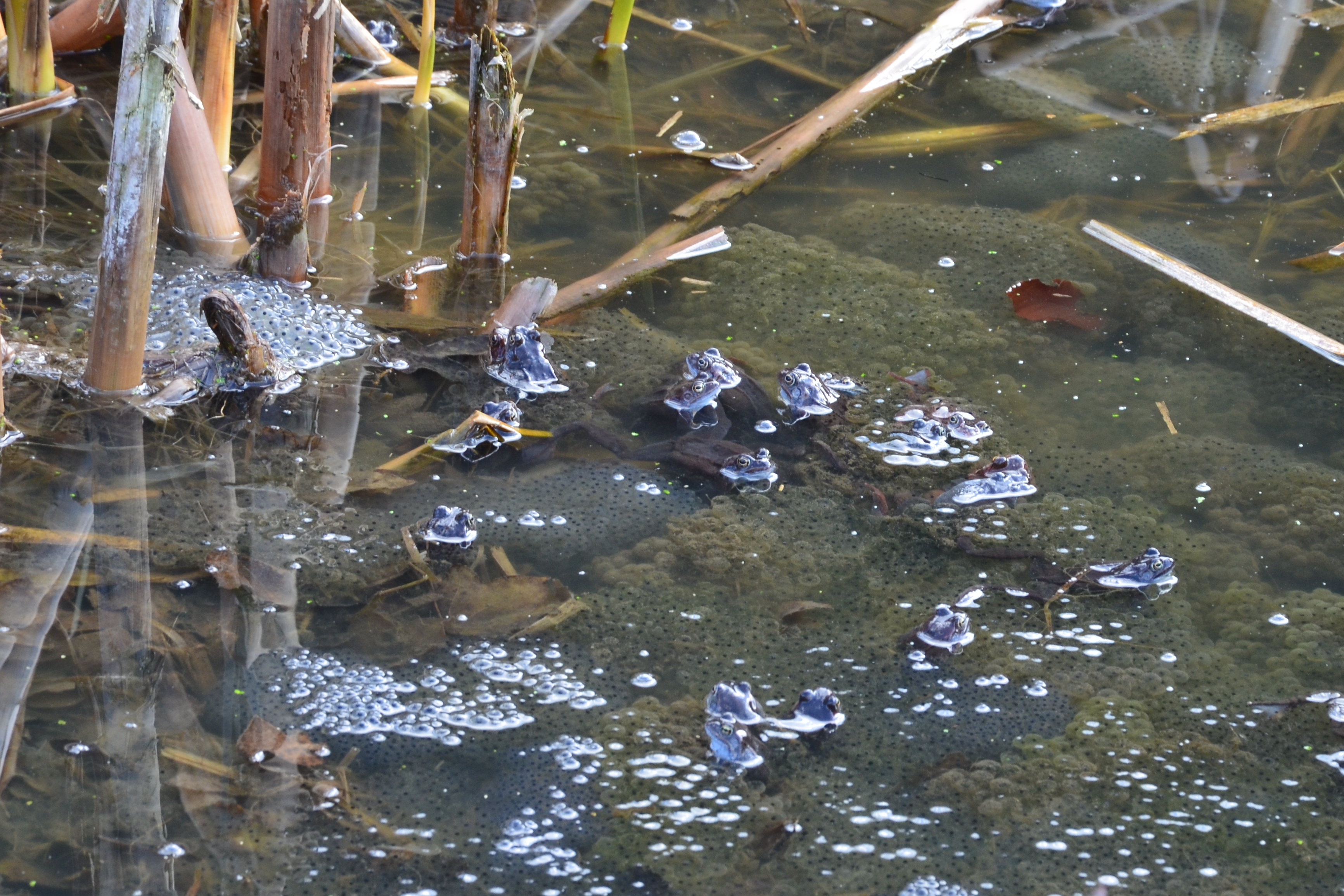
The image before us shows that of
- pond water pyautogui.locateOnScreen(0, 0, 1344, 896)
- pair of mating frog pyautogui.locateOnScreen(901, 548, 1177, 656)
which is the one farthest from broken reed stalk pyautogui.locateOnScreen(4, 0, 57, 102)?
pair of mating frog pyautogui.locateOnScreen(901, 548, 1177, 656)

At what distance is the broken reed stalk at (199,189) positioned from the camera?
2244mm

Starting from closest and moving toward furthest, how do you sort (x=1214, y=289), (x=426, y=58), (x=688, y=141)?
(x=1214, y=289) → (x=426, y=58) → (x=688, y=141)

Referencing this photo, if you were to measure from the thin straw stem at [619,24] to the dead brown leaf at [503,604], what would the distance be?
2.18m

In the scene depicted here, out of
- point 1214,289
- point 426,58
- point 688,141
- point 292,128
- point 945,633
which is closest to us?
point 945,633

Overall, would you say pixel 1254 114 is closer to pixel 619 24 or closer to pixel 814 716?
pixel 619 24

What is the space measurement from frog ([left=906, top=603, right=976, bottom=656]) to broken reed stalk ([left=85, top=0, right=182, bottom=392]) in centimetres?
145

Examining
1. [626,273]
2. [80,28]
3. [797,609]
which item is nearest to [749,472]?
[797,609]

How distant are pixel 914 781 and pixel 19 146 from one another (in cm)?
262

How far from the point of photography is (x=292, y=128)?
2.37 meters

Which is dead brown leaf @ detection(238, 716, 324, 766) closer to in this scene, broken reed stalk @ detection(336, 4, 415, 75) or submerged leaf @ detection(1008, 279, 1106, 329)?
submerged leaf @ detection(1008, 279, 1106, 329)

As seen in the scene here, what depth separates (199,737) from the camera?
1.52m

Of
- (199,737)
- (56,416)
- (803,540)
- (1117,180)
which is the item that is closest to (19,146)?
(56,416)

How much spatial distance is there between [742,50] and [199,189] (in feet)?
6.01

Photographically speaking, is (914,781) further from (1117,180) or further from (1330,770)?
(1117,180)
